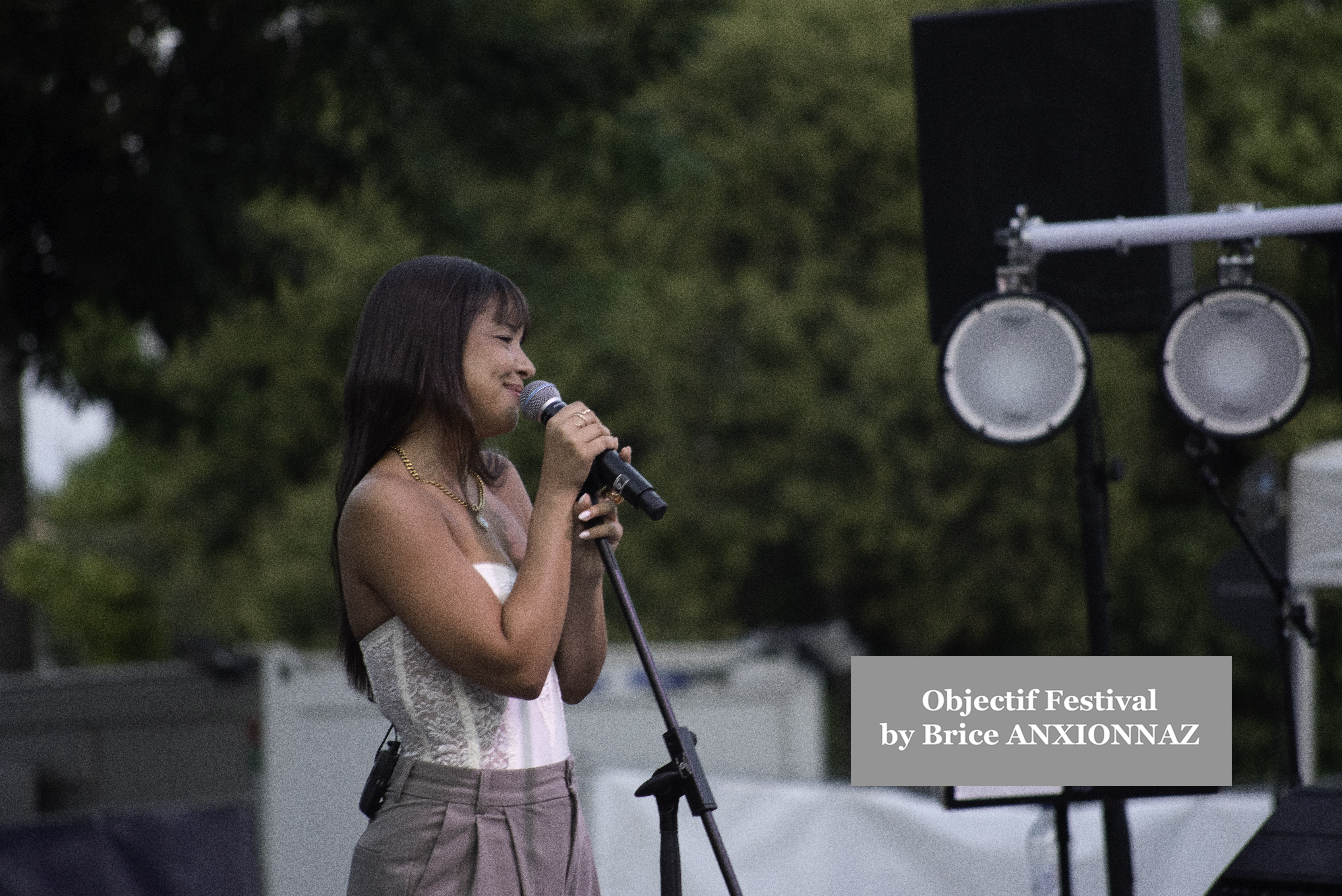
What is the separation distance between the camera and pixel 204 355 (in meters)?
13.1

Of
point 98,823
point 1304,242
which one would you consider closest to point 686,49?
point 1304,242

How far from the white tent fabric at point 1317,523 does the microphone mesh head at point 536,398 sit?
325 centimetres

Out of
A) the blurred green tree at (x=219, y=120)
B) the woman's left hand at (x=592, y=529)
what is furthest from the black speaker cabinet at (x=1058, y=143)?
the blurred green tree at (x=219, y=120)

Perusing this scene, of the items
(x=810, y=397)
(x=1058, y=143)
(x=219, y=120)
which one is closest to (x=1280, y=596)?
(x=1058, y=143)

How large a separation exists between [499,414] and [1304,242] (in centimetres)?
223

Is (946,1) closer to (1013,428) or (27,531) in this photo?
(27,531)

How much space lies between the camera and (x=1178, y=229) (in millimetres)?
3146

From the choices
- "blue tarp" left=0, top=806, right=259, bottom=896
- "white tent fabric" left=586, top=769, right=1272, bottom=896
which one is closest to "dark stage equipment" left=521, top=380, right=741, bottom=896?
"white tent fabric" left=586, top=769, right=1272, bottom=896

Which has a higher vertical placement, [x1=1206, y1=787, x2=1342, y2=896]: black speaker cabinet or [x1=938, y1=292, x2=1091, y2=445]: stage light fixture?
[x1=938, y1=292, x2=1091, y2=445]: stage light fixture

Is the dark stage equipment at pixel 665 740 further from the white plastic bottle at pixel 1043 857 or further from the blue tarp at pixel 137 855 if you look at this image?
the blue tarp at pixel 137 855

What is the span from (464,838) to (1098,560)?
1934mm

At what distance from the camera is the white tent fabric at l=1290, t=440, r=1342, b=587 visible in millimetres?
4449

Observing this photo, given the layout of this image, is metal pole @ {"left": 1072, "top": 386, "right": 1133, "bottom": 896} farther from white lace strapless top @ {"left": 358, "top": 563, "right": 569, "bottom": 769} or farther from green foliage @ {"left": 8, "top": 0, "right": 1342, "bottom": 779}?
green foliage @ {"left": 8, "top": 0, "right": 1342, "bottom": 779}

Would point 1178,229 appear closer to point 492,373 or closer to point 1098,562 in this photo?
point 1098,562
